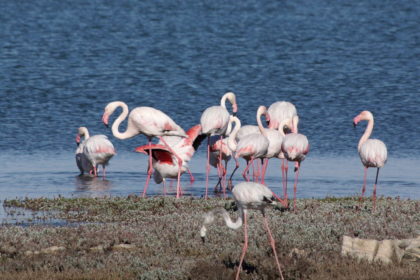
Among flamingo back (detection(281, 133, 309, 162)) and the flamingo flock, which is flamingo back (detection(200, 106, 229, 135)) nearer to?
the flamingo flock

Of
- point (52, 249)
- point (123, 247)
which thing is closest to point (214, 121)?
point (123, 247)

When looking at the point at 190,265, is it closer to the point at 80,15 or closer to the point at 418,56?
the point at 418,56

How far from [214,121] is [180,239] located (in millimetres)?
4413

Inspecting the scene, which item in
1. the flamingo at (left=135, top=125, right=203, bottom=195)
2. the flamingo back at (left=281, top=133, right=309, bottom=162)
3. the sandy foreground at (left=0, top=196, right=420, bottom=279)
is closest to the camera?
the sandy foreground at (left=0, top=196, right=420, bottom=279)

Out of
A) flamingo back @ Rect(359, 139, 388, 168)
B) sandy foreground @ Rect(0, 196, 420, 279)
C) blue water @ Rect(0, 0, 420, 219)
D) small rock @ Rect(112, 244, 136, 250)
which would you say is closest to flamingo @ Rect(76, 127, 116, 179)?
blue water @ Rect(0, 0, 420, 219)

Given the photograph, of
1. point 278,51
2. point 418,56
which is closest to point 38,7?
point 278,51

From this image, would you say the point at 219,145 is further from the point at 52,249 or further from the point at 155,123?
the point at 52,249

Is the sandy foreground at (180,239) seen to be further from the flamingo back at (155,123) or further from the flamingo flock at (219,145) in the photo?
the flamingo back at (155,123)

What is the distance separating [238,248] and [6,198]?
197 inches

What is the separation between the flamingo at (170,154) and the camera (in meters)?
15.8

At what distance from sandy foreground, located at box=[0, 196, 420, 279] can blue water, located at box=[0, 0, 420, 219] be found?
2.02 meters

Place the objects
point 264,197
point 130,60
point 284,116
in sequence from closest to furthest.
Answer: point 264,197
point 284,116
point 130,60

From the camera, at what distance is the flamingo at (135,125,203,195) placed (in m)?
15.8

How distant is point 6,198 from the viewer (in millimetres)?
14547
